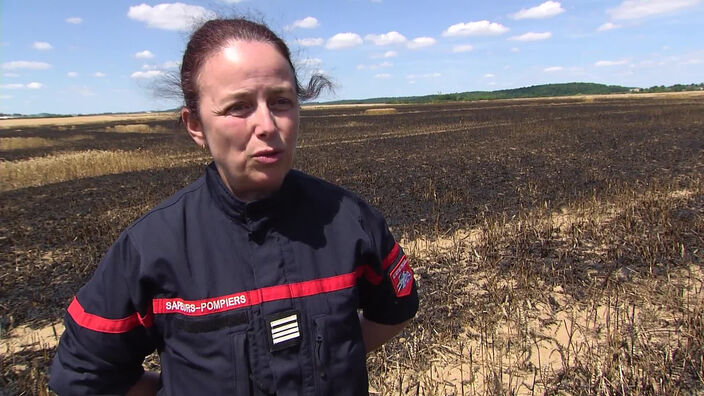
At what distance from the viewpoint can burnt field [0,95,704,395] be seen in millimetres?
3512

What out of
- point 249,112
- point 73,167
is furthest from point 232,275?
point 73,167

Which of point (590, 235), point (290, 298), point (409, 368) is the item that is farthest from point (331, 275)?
point (590, 235)

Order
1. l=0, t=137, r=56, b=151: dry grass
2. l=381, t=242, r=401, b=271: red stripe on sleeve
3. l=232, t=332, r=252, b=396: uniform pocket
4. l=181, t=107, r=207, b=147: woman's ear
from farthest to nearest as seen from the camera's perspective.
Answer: l=0, t=137, r=56, b=151: dry grass, l=381, t=242, r=401, b=271: red stripe on sleeve, l=181, t=107, r=207, b=147: woman's ear, l=232, t=332, r=252, b=396: uniform pocket

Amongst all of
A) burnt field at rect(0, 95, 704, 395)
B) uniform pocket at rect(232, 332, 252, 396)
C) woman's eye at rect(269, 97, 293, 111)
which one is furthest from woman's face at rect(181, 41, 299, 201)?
burnt field at rect(0, 95, 704, 395)

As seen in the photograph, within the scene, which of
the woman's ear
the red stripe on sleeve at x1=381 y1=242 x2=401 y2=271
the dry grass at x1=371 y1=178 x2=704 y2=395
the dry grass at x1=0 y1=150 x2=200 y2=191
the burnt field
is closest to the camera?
the woman's ear

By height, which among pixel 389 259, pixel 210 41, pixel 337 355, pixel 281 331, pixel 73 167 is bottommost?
pixel 73 167

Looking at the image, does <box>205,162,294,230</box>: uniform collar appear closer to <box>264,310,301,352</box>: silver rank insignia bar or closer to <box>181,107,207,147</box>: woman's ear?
<box>181,107,207,147</box>: woman's ear

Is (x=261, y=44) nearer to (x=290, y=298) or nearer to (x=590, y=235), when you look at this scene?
(x=290, y=298)

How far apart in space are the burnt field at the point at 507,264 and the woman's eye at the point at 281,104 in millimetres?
988

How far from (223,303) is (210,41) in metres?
0.75

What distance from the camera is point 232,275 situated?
1245 millimetres

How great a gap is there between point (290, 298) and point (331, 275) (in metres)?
0.14

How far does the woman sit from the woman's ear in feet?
0.05

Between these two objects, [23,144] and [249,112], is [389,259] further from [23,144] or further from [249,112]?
[23,144]
